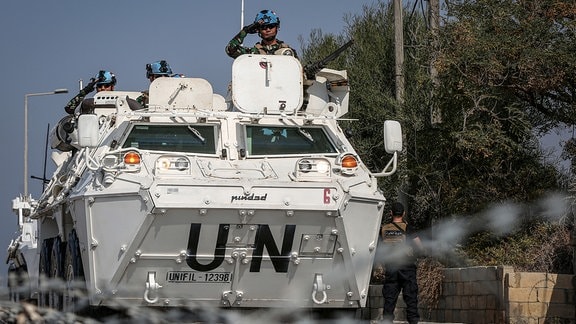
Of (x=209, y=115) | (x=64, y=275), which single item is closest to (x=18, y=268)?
(x=64, y=275)

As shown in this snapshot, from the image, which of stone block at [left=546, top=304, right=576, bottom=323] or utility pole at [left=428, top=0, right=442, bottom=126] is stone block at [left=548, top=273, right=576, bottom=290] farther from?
utility pole at [left=428, top=0, right=442, bottom=126]

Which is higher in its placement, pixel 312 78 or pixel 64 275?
pixel 312 78

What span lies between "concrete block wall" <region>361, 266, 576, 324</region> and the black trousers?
593 millimetres

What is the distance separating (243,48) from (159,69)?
207 centimetres

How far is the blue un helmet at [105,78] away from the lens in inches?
629

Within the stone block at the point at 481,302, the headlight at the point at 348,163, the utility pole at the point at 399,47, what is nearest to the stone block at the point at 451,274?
the stone block at the point at 481,302

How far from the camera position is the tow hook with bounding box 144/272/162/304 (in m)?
10.2

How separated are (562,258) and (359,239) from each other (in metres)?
4.83

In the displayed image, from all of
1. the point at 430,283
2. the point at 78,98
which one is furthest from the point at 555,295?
the point at 78,98

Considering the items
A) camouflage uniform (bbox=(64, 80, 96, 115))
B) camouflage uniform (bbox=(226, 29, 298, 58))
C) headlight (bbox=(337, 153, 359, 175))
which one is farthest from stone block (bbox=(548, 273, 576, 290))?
camouflage uniform (bbox=(64, 80, 96, 115))

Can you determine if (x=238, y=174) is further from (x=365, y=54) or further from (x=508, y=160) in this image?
(x=365, y=54)

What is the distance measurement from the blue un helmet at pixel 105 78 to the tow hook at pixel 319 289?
6420 millimetres

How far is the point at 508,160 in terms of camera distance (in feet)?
58.8

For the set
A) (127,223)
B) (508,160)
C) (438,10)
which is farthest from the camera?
(438,10)
